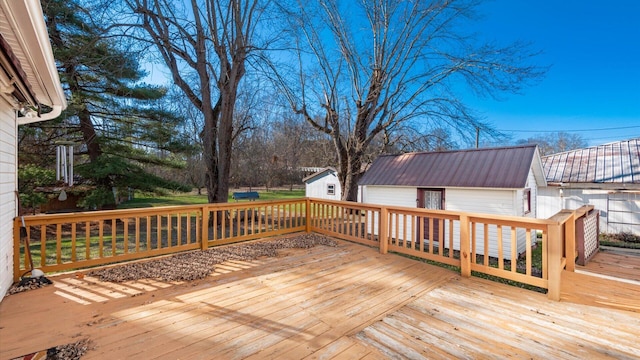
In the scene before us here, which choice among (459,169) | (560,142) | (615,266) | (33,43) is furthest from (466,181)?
(560,142)

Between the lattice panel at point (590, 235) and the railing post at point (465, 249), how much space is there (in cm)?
339

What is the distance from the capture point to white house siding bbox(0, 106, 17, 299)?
2.75 metres

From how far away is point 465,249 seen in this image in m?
3.57

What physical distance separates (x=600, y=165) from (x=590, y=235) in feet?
22.7

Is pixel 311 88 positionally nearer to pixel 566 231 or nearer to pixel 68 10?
pixel 68 10

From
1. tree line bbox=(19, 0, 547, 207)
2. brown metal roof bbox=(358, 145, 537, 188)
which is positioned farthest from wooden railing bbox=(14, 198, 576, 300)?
tree line bbox=(19, 0, 547, 207)

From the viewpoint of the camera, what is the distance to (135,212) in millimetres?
3814

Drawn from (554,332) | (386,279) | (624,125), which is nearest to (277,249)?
(386,279)

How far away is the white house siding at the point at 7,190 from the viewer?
275 cm

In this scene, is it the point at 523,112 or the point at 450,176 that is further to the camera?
the point at 523,112

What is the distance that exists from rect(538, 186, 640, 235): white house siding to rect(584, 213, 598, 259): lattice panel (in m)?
4.44

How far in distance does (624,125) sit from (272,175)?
28191 mm

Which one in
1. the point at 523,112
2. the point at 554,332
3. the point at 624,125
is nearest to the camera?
the point at 554,332

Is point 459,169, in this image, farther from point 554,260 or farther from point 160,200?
point 160,200
